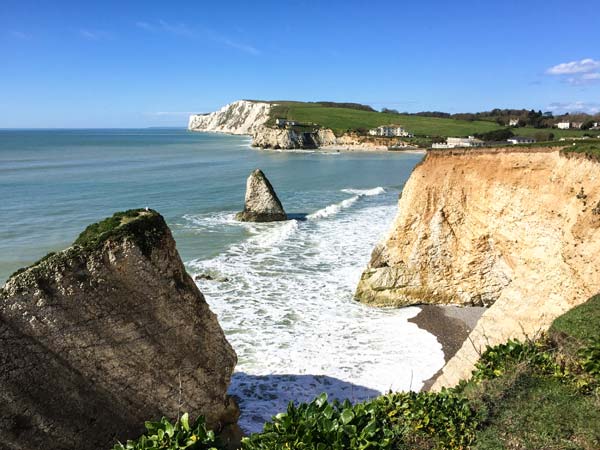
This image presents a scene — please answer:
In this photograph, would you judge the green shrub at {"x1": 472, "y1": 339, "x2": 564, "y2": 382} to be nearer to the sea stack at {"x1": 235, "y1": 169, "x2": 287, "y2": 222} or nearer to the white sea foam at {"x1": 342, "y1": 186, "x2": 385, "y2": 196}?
the sea stack at {"x1": 235, "y1": 169, "x2": 287, "y2": 222}

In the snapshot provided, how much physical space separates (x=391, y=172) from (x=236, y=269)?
56830 millimetres

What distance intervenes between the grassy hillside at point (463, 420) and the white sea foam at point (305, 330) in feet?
15.7

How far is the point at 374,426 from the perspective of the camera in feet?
22.0

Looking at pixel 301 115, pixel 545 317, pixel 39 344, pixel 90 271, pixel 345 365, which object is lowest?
pixel 345 365

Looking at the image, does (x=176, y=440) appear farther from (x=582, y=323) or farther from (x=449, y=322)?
(x=449, y=322)

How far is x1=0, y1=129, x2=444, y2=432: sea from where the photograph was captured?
14297mm

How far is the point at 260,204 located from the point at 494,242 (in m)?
22.7

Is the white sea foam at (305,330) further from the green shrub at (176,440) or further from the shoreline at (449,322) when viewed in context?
the green shrub at (176,440)

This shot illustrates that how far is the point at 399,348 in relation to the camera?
631 inches

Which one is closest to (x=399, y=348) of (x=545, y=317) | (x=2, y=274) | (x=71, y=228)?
(x=545, y=317)

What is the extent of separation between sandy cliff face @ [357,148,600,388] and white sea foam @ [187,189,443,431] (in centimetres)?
173


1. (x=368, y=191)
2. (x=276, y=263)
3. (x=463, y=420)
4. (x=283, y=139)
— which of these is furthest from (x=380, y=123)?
(x=463, y=420)

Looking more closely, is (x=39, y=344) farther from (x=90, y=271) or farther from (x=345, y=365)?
(x=345, y=365)

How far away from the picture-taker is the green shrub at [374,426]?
21.1ft
